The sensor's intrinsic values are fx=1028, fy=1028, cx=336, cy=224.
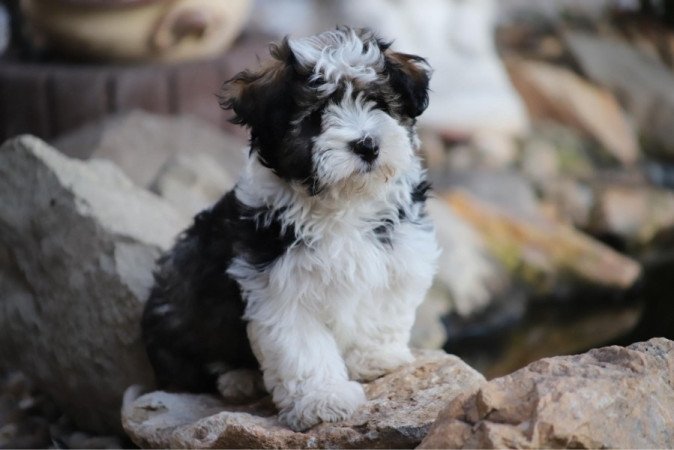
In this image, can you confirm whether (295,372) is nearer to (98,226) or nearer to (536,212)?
(98,226)

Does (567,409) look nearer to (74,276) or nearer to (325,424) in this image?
(325,424)

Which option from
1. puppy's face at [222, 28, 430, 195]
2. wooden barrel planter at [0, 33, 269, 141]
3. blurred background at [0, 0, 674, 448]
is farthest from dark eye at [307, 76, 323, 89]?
wooden barrel planter at [0, 33, 269, 141]

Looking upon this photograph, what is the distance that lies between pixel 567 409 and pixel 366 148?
4.06 ft

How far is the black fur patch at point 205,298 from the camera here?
4.39m

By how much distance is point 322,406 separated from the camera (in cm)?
422

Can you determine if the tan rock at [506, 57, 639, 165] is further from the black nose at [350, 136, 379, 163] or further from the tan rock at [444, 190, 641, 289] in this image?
the black nose at [350, 136, 379, 163]

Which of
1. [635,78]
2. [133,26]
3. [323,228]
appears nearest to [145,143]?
[133,26]

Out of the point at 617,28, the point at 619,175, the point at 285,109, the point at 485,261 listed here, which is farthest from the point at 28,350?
the point at 617,28

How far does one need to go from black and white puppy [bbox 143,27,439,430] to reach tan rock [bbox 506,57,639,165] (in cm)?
785

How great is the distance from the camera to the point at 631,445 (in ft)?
11.8

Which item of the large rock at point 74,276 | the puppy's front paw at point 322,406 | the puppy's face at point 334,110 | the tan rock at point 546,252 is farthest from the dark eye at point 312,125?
the tan rock at point 546,252

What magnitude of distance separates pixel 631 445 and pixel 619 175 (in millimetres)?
8098

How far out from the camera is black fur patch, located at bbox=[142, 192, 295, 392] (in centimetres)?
439

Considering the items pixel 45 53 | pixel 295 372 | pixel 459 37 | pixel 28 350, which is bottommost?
pixel 28 350
